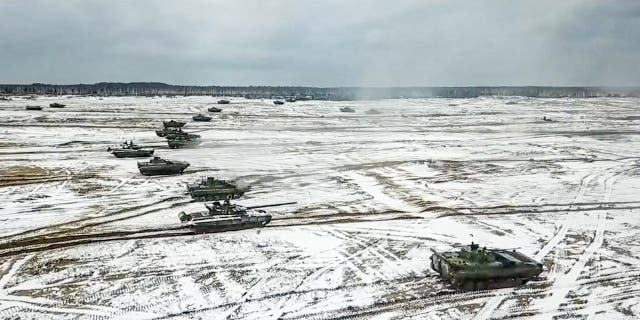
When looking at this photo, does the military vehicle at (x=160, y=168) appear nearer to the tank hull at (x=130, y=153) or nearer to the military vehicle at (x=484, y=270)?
the tank hull at (x=130, y=153)

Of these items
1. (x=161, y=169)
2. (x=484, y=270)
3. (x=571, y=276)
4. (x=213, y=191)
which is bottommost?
(x=571, y=276)

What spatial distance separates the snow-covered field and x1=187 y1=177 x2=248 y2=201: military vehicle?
0.51 metres

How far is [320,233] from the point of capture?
1703cm

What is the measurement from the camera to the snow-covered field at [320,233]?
38.8ft

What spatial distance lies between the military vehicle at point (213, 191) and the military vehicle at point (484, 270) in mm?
10575

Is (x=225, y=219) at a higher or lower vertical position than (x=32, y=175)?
lower

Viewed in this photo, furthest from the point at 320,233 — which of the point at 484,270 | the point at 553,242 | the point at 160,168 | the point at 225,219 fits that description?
the point at 160,168

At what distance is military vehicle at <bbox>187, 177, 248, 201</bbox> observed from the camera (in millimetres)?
21078

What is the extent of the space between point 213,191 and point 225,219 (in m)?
4.44

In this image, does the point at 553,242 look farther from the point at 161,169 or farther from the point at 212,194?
the point at 161,169

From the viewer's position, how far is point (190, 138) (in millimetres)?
37438

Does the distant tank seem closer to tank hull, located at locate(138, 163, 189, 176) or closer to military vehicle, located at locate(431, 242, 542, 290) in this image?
tank hull, located at locate(138, 163, 189, 176)

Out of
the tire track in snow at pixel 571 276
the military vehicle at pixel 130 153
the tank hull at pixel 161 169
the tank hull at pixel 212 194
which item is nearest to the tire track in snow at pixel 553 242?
the tire track in snow at pixel 571 276

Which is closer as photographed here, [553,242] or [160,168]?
[553,242]
